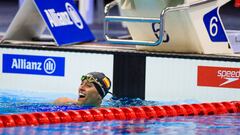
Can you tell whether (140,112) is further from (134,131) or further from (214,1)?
(214,1)

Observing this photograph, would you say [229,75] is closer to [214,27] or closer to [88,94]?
[214,27]

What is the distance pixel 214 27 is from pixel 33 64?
1699 millimetres

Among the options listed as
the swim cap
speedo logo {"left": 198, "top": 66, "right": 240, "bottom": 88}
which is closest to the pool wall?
speedo logo {"left": 198, "top": 66, "right": 240, "bottom": 88}

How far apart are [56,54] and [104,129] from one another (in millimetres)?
2034

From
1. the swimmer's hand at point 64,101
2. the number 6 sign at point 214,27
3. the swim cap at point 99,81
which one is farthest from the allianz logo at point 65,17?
the number 6 sign at point 214,27

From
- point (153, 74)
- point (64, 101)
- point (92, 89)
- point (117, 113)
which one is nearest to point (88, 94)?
point (92, 89)

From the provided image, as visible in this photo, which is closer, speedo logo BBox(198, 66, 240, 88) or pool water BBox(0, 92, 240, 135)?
pool water BBox(0, 92, 240, 135)

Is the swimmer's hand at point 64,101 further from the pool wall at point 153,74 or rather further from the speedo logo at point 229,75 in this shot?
the speedo logo at point 229,75

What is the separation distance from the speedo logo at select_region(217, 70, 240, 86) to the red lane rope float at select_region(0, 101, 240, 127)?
0.41 meters

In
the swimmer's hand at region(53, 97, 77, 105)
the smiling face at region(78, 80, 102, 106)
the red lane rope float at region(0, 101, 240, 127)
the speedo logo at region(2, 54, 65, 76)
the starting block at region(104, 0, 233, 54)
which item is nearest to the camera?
the red lane rope float at region(0, 101, 240, 127)

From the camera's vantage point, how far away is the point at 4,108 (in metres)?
6.70

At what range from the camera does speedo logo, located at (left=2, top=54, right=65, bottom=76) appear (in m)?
7.54

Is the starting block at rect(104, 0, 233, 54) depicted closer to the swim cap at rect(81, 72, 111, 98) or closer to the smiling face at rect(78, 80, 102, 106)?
the swim cap at rect(81, 72, 111, 98)

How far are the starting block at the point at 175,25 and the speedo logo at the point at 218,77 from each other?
13.0 inches
